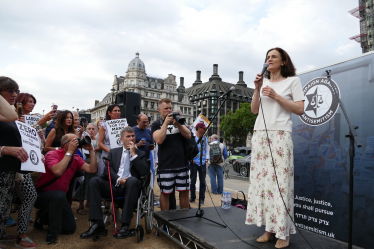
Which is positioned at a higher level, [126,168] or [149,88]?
[149,88]

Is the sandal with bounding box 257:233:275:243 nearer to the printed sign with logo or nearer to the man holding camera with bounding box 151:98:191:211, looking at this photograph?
the man holding camera with bounding box 151:98:191:211

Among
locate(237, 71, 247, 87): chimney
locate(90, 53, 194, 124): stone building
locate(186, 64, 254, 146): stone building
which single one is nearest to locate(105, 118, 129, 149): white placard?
locate(90, 53, 194, 124): stone building

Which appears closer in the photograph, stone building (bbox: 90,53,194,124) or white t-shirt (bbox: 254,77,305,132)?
white t-shirt (bbox: 254,77,305,132)

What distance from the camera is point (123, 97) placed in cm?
708

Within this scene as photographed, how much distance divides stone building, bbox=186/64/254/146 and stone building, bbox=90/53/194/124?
509 centimetres

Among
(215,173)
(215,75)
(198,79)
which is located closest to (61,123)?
(215,173)

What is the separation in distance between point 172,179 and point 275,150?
177 cm

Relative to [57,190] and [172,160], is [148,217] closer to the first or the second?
[172,160]

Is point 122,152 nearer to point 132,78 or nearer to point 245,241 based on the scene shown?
point 245,241

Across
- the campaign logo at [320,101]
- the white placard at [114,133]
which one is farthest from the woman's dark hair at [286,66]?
the white placard at [114,133]

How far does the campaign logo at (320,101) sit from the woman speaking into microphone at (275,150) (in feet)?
4.29

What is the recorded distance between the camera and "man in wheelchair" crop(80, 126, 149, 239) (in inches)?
139

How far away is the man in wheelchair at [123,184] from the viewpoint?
3533 mm

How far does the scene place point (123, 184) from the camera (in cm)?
385
